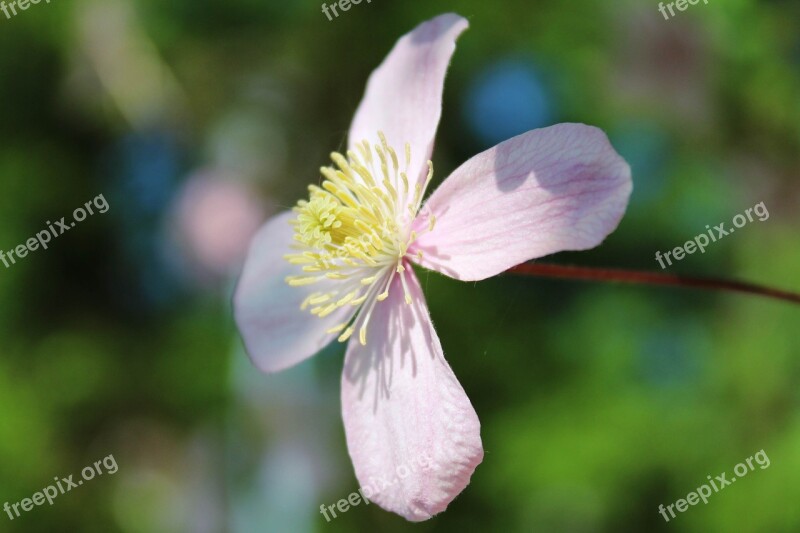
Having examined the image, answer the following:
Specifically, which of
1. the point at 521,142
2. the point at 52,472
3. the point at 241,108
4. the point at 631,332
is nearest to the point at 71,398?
the point at 52,472

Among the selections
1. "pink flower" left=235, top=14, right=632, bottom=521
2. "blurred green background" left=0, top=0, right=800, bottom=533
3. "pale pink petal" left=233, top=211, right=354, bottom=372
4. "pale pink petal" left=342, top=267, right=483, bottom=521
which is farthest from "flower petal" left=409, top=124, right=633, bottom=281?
"blurred green background" left=0, top=0, right=800, bottom=533

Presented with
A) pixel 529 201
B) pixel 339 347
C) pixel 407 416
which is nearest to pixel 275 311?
pixel 407 416

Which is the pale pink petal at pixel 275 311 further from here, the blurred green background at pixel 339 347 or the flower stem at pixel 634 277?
the blurred green background at pixel 339 347

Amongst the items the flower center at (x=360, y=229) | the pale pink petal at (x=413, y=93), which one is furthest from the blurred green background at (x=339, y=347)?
the flower center at (x=360, y=229)

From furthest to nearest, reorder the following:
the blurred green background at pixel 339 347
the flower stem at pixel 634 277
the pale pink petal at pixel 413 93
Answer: the blurred green background at pixel 339 347
the pale pink petal at pixel 413 93
the flower stem at pixel 634 277

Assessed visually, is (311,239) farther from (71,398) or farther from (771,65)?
(71,398)

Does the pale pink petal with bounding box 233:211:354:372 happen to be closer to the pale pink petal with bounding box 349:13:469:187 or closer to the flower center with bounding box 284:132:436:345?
the flower center with bounding box 284:132:436:345
